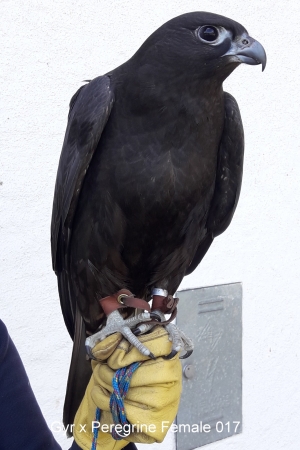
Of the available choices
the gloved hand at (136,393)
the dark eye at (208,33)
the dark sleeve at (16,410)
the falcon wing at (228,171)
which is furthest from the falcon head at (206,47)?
the dark sleeve at (16,410)

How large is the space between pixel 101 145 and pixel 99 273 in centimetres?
46

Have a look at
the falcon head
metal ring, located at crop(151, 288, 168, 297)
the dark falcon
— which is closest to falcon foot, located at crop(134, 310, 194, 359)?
metal ring, located at crop(151, 288, 168, 297)

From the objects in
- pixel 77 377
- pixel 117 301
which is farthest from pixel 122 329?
pixel 77 377

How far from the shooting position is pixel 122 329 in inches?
73.0

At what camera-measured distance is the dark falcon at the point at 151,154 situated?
1784mm

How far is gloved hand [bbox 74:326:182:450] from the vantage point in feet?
5.67

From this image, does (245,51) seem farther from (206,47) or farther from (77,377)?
(77,377)

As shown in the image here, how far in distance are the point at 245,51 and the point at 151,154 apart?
44cm

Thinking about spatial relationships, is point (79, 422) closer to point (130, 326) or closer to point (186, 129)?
point (130, 326)

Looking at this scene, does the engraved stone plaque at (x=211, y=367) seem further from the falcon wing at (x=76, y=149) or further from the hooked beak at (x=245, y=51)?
the hooked beak at (x=245, y=51)

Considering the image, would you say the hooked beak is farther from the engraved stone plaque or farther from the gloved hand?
the engraved stone plaque

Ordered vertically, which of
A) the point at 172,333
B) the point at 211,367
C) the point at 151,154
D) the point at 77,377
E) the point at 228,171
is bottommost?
the point at 211,367

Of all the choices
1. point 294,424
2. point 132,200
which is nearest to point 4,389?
point 132,200

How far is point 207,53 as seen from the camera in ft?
5.78
